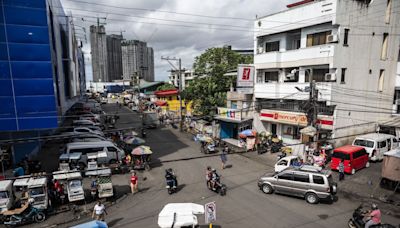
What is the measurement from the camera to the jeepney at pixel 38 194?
502 inches

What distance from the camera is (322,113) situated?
22.7 m

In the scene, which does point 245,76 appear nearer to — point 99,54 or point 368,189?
point 368,189

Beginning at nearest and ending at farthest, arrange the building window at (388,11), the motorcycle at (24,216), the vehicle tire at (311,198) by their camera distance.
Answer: the motorcycle at (24,216) → the vehicle tire at (311,198) → the building window at (388,11)

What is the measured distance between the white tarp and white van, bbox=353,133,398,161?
17452 mm

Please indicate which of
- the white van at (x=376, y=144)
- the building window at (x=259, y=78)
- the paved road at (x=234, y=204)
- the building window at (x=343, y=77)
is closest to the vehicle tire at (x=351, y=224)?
the paved road at (x=234, y=204)

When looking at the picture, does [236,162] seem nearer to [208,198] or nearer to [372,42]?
[208,198]

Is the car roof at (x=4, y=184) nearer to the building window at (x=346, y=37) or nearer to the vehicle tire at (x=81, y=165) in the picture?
the vehicle tire at (x=81, y=165)

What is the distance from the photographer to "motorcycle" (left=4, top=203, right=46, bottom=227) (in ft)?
39.3

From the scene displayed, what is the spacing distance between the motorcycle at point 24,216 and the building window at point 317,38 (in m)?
24.3

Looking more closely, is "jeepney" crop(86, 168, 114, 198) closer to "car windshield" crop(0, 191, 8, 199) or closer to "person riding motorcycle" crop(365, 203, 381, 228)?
"car windshield" crop(0, 191, 8, 199)

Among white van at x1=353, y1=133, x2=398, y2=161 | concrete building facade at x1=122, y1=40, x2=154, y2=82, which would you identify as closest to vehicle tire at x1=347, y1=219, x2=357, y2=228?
white van at x1=353, y1=133, x2=398, y2=161

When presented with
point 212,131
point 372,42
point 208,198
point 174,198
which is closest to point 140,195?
point 174,198

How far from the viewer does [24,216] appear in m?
12.2

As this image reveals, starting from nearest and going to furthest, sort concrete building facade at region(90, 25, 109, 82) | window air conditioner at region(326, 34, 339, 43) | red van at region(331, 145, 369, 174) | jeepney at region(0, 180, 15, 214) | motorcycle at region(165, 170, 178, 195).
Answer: jeepney at region(0, 180, 15, 214)
motorcycle at region(165, 170, 178, 195)
red van at region(331, 145, 369, 174)
window air conditioner at region(326, 34, 339, 43)
concrete building facade at region(90, 25, 109, 82)
